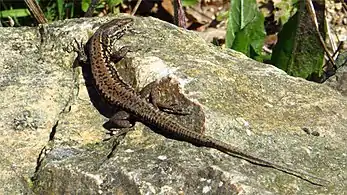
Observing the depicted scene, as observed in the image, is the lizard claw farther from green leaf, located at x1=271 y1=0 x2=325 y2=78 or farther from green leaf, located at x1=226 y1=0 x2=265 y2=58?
green leaf, located at x1=271 y1=0 x2=325 y2=78

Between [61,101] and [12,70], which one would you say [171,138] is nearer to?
[61,101]

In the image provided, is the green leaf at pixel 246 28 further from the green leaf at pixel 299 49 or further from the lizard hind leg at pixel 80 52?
the lizard hind leg at pixel 80 52

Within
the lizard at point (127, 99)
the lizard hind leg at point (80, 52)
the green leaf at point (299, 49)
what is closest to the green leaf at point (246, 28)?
the green leaf at point (299, 49)

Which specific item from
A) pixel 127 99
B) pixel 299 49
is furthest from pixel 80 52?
pixel 299 49

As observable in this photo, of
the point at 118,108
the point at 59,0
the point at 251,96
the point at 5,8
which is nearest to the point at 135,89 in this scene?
the point at 118,108

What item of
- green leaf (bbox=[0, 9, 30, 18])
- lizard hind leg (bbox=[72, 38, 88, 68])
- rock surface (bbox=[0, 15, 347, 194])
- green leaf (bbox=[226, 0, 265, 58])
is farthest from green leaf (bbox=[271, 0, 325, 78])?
green leaf (bbox=[0, 9, 30, 18])
